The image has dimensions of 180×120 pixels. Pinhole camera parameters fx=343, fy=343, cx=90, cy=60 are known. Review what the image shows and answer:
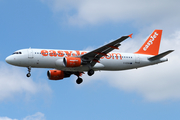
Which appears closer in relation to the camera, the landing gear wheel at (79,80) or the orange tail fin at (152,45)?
the landing gear wheel at (79,80)

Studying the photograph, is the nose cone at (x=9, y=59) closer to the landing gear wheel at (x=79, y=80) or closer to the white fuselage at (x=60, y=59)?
the white fuselage at (x=60, y=59)

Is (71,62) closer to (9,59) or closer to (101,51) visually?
(101,51)

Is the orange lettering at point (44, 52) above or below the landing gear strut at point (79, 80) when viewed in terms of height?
above

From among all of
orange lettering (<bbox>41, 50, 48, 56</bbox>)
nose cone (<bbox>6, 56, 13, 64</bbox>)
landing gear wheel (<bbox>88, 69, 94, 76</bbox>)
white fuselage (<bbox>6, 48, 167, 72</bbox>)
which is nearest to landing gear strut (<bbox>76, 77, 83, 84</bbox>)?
white fuselage (<bbox>6, 48, 167, 72</bbox>)

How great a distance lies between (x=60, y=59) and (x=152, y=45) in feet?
54.2

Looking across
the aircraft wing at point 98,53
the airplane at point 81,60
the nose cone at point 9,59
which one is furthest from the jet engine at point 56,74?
the nose cone at point 9,59

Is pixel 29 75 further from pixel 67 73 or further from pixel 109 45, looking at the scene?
pixel 109 45

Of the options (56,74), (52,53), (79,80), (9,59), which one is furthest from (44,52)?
(79,80)

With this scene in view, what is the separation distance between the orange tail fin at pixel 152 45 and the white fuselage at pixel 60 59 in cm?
282

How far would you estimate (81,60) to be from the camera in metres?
46.0

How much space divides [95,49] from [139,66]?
9.31m

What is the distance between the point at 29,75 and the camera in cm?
4550

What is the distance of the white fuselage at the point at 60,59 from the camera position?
44750 millimetres

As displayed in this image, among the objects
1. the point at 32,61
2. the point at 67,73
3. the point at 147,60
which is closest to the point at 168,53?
the point at 147,60
